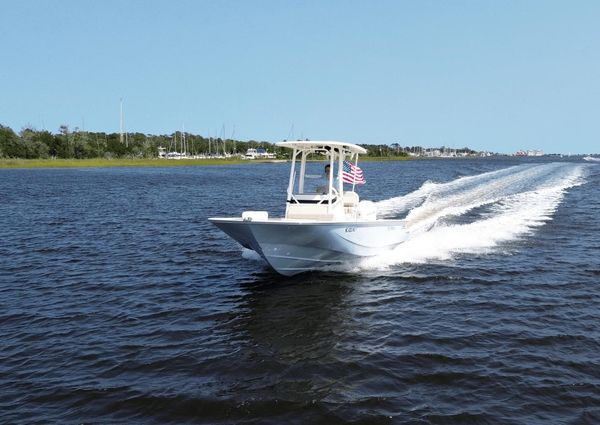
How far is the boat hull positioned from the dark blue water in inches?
23.2

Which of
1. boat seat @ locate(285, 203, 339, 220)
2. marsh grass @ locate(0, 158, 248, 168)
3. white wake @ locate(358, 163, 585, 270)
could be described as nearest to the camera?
boat seat @ locate(285, 203, 339, 220)

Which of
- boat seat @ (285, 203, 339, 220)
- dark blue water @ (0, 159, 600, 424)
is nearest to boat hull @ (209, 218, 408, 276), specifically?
dark blue water @ (0, 159, 600, 424)

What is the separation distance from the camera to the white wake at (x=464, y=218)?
1938 cm

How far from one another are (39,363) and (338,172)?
10743mm

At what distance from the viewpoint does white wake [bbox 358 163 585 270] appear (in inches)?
763

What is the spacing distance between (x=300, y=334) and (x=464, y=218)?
59.7 ft

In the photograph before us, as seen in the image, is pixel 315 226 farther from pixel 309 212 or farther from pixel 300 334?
pixel 300 334

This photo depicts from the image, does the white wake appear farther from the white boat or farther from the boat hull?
the white boat

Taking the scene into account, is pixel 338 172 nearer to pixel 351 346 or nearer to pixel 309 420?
pixel 351 346

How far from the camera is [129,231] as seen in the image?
82.0 ft

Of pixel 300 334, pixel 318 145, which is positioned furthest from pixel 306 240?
pixel 300 334

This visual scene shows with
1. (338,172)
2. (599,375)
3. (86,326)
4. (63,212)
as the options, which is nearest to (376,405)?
(599,375)

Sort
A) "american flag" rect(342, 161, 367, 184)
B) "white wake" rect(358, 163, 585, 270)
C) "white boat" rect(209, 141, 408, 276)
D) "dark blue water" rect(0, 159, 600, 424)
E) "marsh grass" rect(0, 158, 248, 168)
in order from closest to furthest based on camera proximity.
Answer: "dark blue water" rect(0, 159, 600, 424) → "white boat" rect(209, 141, 408, 276) → "american flag" rect(342, 161, 367, 184) → "white wake" rect(358, 163, 585, 270) → "marsh grass" rect(0, 158, 248, 168)

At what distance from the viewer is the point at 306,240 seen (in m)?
14.8
